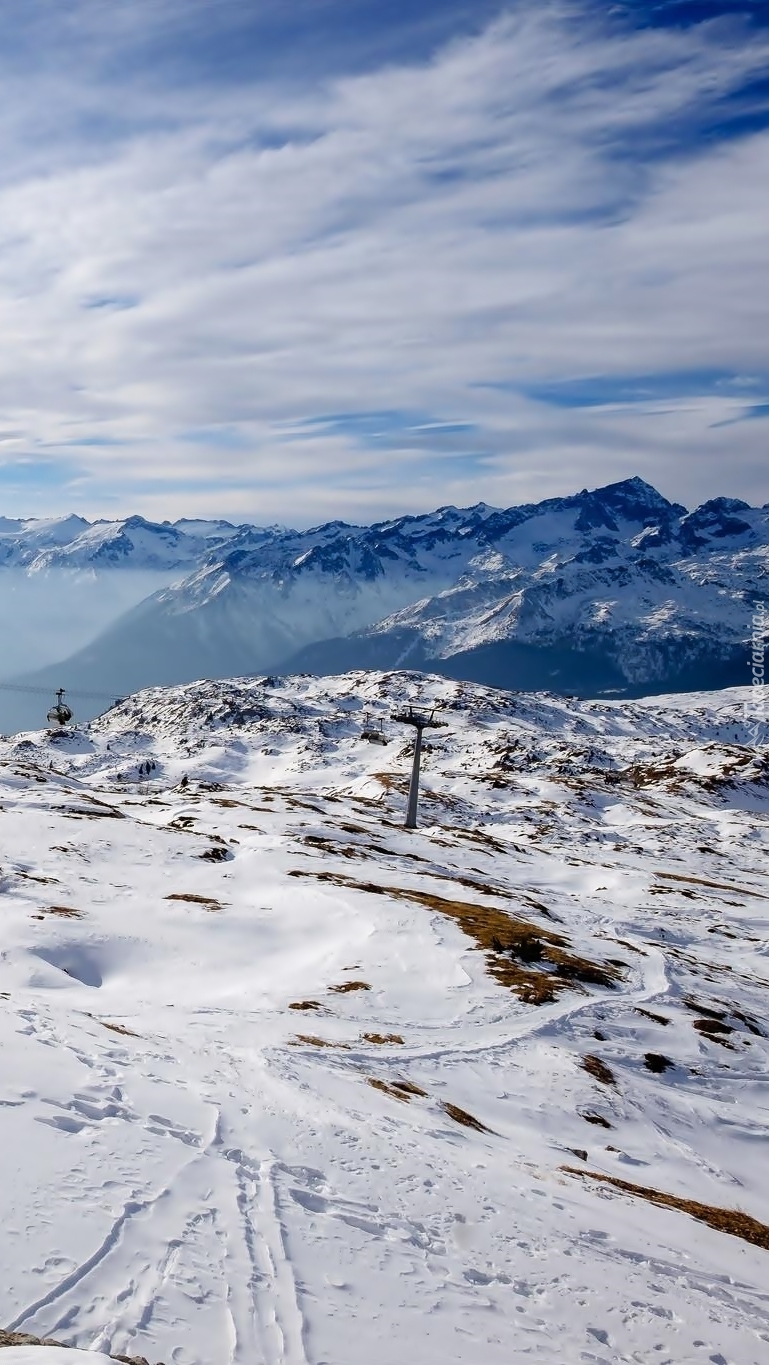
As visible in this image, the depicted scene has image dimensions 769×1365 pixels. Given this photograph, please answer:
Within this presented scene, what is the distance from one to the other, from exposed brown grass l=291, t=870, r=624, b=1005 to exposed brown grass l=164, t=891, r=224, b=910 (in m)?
8.26

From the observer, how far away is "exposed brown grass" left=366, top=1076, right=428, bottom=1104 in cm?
1981

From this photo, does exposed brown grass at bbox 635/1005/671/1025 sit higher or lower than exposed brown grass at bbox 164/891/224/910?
lower

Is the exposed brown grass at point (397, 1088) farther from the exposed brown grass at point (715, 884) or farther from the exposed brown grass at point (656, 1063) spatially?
the exposed brown grass at point (715, 884)

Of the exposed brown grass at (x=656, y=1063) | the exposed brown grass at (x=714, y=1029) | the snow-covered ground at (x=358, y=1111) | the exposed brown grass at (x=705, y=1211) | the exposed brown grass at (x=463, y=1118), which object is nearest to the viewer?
the snow-covered ground at (x=358, y=1111)

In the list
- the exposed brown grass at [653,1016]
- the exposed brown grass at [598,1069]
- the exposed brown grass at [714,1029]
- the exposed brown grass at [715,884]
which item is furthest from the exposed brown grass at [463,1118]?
the exposed brown grass at [715,884]

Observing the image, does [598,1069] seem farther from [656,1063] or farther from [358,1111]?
[358,1111]

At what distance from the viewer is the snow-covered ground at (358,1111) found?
10.9 metres

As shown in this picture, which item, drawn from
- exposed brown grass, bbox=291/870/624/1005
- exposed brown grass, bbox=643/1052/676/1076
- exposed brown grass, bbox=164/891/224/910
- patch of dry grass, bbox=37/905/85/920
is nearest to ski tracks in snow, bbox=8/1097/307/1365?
exposed brown grass, bbox=643/1052/676/1076

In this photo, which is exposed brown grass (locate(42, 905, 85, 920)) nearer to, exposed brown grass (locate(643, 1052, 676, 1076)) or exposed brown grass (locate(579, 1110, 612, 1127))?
exposed brown grass (locate(579, 1110, 612, 1127))

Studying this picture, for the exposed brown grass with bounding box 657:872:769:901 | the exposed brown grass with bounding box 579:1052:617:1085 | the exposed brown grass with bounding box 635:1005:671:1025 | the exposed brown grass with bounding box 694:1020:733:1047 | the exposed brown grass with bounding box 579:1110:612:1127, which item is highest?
the exposed brown grass with bounding box 579:1110:612:1127

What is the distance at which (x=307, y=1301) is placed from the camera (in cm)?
1090

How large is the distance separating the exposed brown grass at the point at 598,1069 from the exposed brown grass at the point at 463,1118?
19.6 ft

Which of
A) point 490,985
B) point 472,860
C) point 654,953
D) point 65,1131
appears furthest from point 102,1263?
point 472,860

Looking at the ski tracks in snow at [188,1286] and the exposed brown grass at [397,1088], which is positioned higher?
the ski tracks in snow at [188,1286]
